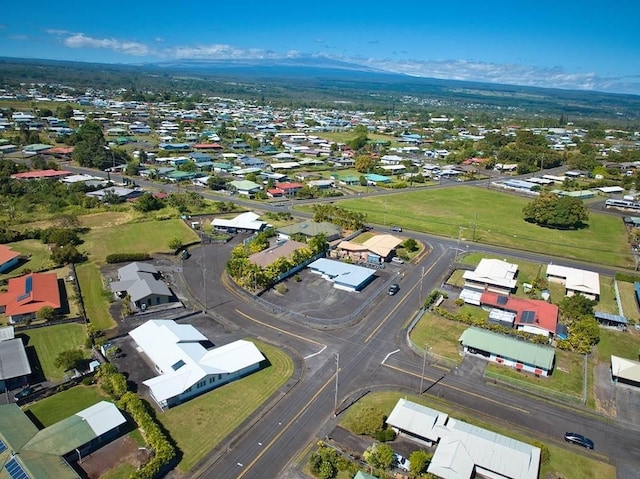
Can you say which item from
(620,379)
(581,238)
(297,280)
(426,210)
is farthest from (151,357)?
(581,238)

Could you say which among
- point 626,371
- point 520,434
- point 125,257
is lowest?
point 520,434

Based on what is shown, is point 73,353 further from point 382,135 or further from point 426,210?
point 382,135

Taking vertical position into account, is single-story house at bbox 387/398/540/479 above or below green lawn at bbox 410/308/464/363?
above

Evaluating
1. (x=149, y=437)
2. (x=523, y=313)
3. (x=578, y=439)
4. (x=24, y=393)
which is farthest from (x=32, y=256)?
(x=578, y=439)

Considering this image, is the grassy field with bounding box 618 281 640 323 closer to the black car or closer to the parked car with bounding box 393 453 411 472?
the black car

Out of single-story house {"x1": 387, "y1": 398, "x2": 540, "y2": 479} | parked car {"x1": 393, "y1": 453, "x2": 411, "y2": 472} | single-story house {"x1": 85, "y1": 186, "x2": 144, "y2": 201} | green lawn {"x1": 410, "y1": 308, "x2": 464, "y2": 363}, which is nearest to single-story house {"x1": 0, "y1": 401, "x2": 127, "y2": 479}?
parked car {"x1": 393, "y1": 453, "x2": 411, "y2": 472}

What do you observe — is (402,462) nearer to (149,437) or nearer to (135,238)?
(149,437)
